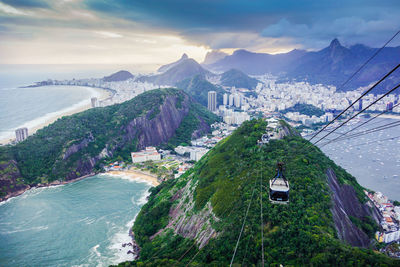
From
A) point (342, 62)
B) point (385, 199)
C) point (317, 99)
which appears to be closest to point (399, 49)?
point (342, 62)

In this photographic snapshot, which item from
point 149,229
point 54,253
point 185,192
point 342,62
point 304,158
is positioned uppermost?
point 342,62

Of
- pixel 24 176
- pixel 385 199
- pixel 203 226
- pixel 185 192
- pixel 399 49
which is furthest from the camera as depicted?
pixel 399 49

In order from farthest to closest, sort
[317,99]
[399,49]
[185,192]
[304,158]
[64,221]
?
[399,49], [317,99], [64,221], [185,192], [304,158]

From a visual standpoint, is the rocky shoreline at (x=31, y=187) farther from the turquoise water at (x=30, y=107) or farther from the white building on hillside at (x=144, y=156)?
the turquoise water at (x=30, y=107)

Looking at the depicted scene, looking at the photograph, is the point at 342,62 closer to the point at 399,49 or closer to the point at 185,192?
the point at 399,49

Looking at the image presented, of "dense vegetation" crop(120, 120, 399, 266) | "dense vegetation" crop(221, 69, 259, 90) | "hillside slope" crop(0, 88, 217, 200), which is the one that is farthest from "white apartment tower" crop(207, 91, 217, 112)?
"dense vegetation" crop(120, 120, 399, 266)

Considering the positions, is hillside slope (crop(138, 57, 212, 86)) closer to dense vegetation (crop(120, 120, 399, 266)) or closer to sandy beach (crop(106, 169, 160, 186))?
sandy beach (crop(106, 169, 160, 186))

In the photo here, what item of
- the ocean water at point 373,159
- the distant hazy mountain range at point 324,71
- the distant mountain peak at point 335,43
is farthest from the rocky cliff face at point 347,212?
the distant mountain peak at point 335,43
